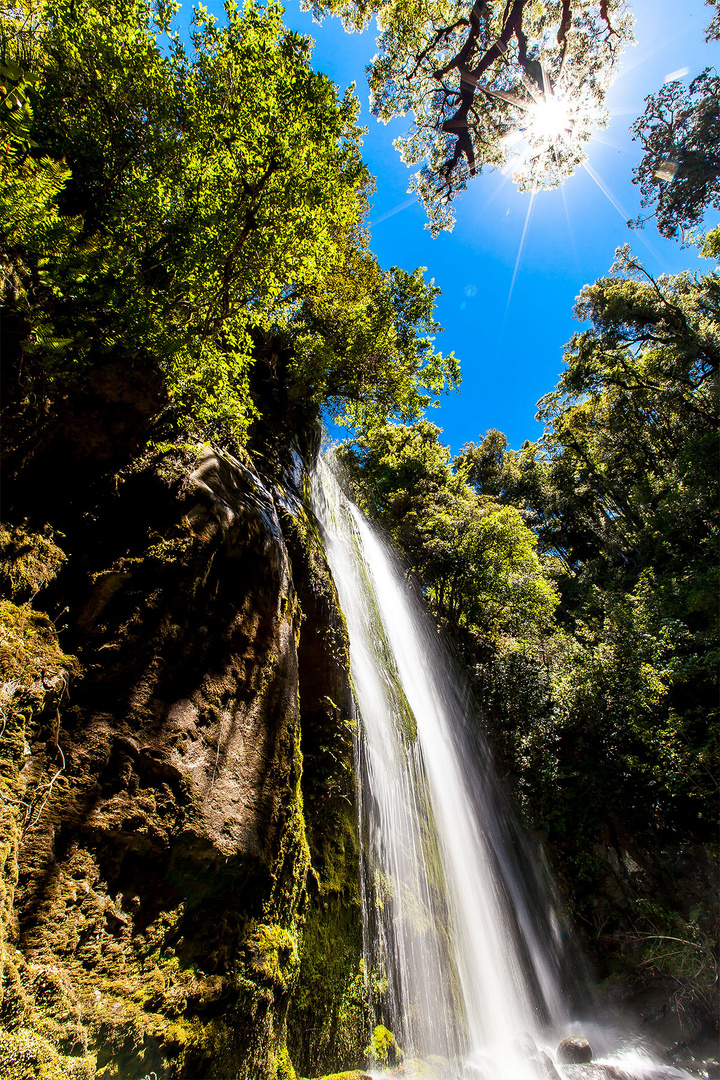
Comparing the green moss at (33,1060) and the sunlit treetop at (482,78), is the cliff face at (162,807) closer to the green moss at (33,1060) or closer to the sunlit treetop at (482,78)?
the green moss at (33,1060)

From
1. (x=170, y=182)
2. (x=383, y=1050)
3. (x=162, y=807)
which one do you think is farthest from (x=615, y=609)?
(x=170, y=182)

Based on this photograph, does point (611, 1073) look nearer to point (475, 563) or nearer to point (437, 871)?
point (437, 871)

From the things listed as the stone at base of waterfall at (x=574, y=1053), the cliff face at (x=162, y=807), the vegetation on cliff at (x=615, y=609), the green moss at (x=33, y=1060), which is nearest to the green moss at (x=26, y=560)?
the cliff face at (x=162, y=807)

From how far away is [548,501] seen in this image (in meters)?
27.8

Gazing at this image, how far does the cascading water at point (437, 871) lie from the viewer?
588 cm

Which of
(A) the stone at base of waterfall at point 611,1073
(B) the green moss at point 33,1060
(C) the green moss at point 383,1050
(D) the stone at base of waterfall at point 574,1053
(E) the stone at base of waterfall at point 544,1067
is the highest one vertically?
(B) the green moss at point 33,1060

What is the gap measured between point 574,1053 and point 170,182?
13.6 meters

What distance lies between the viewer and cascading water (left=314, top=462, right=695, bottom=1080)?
A: 19.3 ft

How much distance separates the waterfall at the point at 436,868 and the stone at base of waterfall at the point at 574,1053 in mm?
538

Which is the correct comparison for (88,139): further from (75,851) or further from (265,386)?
(75,851)

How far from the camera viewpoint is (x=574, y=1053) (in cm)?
715

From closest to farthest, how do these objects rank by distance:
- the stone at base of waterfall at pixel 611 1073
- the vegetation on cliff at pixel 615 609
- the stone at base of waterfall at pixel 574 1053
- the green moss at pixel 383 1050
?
1. the green moss at pixel 383 1050
2. the stone at base of waterfall at pixel 611 1073
3. the stone at base of waterfall at pixel 574 1053
4. the vegetation on cliff at pixel 615 609

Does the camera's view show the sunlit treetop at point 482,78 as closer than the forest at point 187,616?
No

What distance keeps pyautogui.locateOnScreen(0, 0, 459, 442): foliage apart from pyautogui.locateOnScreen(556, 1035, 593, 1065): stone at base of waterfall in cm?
1115
